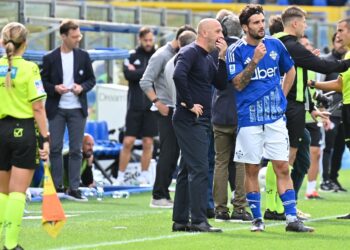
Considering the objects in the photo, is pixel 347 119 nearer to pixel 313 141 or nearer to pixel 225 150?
pixel 225 150

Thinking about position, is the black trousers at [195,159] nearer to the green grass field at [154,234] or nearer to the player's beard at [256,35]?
the green grass field at [154,234]

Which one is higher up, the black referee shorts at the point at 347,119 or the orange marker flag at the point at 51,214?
the black referee shorts at the point at 347,119

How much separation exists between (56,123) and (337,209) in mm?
3723

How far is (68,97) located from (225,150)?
3.14 m

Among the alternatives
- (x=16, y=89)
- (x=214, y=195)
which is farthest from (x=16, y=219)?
(x=214, y=195)

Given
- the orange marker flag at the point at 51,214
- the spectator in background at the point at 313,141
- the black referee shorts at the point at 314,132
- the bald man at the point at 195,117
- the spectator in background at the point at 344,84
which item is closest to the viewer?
the orange marker flag at the point at 51,214

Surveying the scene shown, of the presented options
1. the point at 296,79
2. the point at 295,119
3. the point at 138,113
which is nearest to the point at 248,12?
the point at 296,79

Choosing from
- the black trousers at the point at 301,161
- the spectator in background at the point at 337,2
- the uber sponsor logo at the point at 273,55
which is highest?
the uber sponsor logo at the point at 273,55

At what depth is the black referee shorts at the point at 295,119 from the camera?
480 inches

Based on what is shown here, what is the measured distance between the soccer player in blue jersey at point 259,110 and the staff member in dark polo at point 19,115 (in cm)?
219

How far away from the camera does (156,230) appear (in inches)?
438

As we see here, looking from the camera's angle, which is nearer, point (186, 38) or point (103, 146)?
point (186, 38)

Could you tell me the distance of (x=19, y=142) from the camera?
9.50 m

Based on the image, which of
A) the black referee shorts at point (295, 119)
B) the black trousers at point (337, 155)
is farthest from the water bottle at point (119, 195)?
the black referee shorts at point (295, 119)
